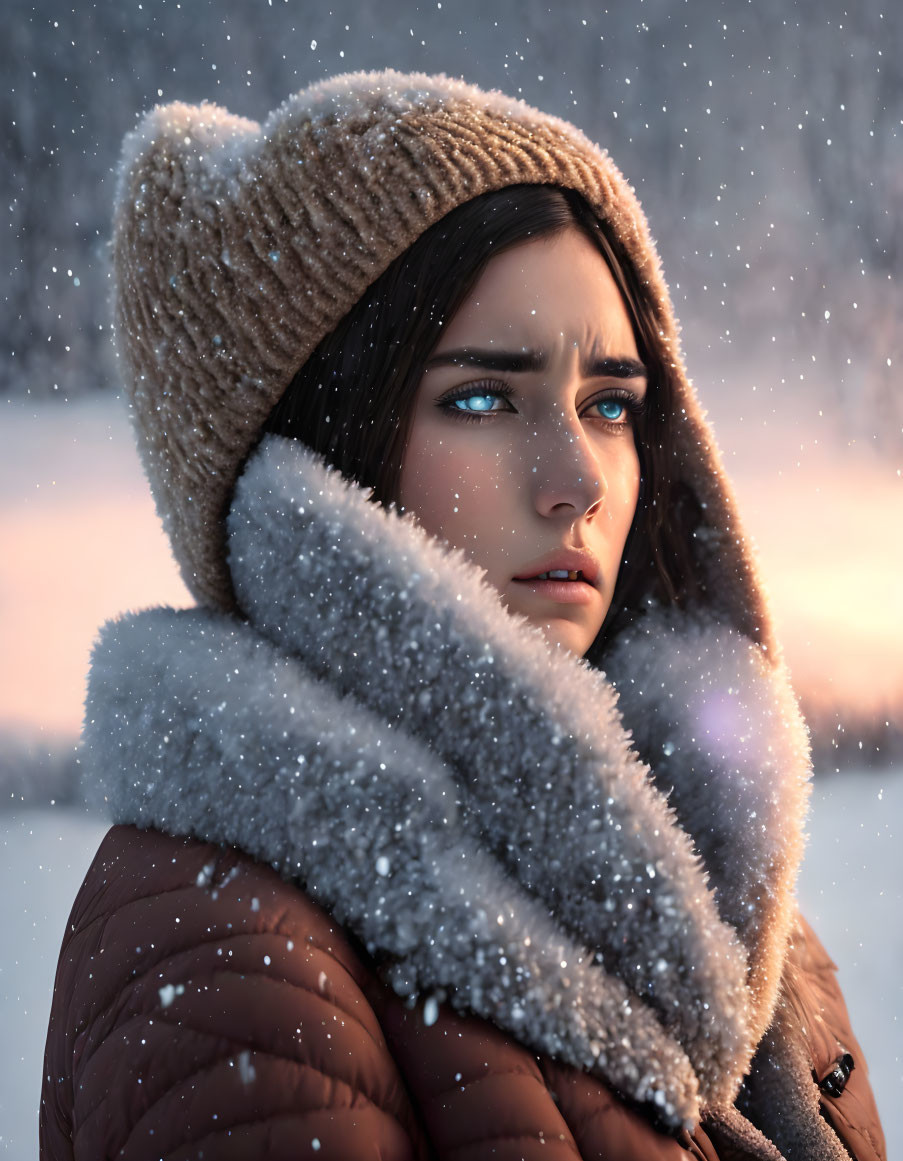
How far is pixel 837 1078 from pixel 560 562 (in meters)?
0.67

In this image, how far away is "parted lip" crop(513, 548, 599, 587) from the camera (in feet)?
2.56

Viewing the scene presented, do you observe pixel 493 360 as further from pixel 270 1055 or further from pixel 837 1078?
pixel 837 1078

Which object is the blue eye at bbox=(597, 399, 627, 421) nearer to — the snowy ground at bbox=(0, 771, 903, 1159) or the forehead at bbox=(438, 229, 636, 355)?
the forehead at bbox=(438, 229, 636, 355)

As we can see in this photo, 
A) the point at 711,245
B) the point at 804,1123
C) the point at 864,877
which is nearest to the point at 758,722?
the point at 804,1123

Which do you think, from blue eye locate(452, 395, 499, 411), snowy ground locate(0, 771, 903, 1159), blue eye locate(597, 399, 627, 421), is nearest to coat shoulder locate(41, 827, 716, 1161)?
blue eye locate(452, 395, 499, 411)

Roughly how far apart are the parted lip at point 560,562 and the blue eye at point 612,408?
6.6 inches

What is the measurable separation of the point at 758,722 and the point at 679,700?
0.28ft

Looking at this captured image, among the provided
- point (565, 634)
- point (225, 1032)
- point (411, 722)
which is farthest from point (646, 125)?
point (225, 1032)

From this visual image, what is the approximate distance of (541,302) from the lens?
78cm

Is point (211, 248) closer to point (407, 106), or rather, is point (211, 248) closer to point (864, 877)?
point (407, 106)

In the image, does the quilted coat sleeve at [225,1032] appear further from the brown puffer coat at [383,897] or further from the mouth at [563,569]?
the mouth at [563,569]

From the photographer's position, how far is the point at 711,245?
1469 millimetres

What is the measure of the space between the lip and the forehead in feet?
0.61

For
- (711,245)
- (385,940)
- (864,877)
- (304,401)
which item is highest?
(711,245)
